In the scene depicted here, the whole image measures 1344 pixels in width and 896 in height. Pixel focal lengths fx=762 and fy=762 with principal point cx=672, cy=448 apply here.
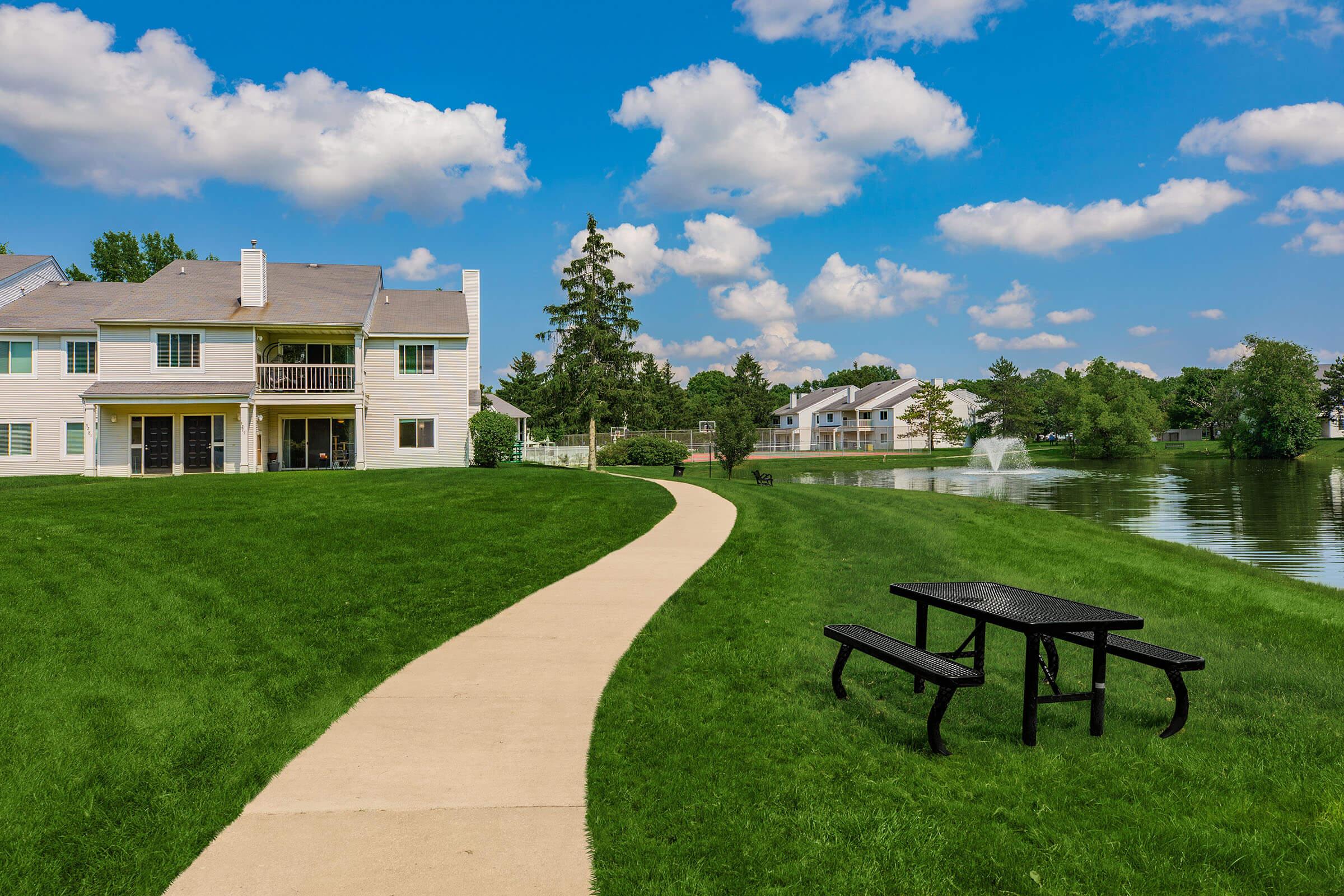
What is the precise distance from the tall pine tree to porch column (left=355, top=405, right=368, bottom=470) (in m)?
12.2

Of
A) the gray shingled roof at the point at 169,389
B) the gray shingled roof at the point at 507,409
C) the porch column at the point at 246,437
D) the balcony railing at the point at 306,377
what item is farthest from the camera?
the gray shingled roof at the point at 507,409

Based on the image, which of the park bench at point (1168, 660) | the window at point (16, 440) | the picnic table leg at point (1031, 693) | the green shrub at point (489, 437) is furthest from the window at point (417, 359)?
the picnic table leg at point (1031, 693)

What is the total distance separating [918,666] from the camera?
4.65 m

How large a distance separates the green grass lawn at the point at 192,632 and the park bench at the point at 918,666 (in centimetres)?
352

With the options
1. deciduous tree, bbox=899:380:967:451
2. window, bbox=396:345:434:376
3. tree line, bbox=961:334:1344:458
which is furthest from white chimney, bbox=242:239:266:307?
tree line, bbox=961:334:1344:458

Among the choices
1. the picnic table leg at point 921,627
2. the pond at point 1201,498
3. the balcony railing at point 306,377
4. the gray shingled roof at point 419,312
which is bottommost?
the pond at point 1201,498

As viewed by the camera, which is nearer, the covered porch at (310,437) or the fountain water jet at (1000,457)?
the covered porch at (310,437)

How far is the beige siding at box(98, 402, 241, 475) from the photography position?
26156mm

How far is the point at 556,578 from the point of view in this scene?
9.80 m

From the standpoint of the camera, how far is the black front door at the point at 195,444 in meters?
26.8

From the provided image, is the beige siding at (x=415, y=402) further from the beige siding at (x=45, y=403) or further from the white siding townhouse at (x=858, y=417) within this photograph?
the white siding townhouse at (x=858, y=417)

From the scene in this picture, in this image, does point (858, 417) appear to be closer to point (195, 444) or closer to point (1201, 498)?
point (1201, 498)

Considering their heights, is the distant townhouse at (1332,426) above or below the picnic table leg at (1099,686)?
above

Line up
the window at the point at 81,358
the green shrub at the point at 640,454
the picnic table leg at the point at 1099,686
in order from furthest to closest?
the green shrub at the point at 640,454, the window at the point at 81,358, the picnic table leg at the point at 1099,686
